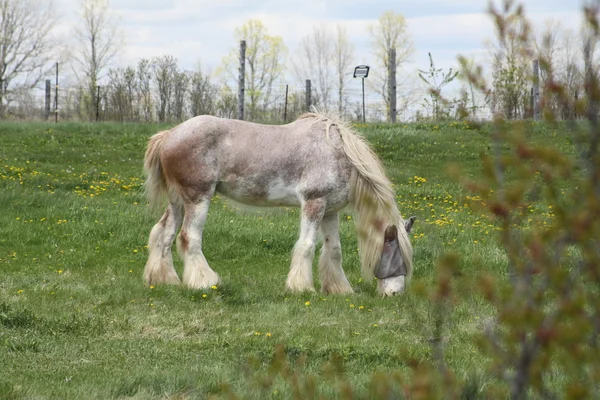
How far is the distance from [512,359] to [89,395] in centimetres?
290

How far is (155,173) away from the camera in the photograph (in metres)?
8.31

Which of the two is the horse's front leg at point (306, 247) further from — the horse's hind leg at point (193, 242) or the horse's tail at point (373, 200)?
the horse's hind leg at point (193, 242)

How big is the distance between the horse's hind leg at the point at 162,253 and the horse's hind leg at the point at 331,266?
1419 mm

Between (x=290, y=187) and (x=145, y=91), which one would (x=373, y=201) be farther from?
(x=145, y=91)

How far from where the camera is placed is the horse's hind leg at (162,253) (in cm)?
800

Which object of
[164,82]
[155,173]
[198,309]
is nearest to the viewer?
[198,309]

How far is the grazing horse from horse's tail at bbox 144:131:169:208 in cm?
9

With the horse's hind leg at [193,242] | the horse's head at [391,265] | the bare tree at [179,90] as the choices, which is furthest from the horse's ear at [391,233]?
the bare tree at [179,90]

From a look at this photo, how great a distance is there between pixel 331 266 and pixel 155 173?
1.98 m

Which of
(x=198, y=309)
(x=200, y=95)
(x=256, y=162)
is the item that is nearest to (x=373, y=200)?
(x=256, y=162)

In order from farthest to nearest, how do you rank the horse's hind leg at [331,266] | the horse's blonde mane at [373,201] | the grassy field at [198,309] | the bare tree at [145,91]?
the bare tree at [145,91], the horse's hind leg at [331,266], the horse's blonde mane at [373,201], the grassy field at [198,309]

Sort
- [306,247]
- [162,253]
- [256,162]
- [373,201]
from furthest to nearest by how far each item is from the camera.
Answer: [162,253] < [256,162] < [306,247] < [373,201]

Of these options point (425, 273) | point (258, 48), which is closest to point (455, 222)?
point (425, 273)

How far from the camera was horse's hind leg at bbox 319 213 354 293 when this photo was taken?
26.4 ft
